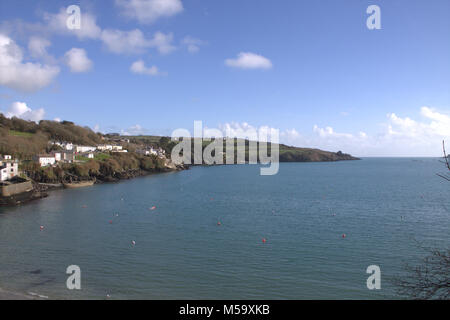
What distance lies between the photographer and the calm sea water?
15.3m

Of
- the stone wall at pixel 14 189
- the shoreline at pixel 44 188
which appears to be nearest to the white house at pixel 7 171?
the shoreline at pixel 44 188

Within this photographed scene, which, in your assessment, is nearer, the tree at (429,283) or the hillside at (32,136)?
the tree at (429,283)

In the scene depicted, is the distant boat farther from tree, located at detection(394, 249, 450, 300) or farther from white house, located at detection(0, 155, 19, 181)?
tree, located at detection(394, 249, 450, 300)

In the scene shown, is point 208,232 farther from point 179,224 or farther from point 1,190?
point 1,190

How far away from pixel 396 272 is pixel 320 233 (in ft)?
25.8

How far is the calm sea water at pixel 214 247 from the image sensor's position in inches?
604

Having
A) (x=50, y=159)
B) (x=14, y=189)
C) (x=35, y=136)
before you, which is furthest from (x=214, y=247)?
(x=35, y=136)

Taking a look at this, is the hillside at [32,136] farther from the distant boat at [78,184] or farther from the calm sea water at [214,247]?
the calm sea water at [214,247]

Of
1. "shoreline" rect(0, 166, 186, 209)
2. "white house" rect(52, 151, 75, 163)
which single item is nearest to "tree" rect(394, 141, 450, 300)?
"shoreline" rect(0, 166, 186, 209)

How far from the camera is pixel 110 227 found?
2675cm

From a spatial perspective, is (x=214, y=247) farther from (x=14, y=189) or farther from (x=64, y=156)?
(x=64, y=156)

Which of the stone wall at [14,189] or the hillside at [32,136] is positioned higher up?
the hillside at [32,136]

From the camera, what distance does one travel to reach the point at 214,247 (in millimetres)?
21266
